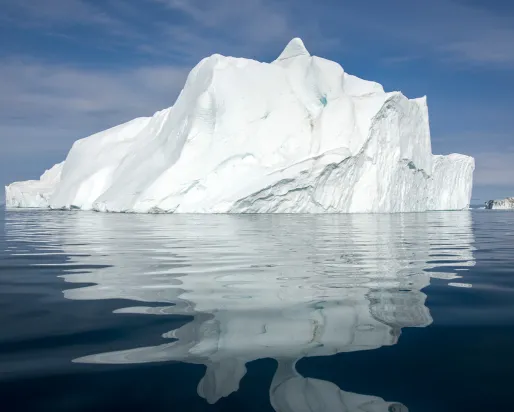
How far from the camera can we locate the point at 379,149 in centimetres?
3145

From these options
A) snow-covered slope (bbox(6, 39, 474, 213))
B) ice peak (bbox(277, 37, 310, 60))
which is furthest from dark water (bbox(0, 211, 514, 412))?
ice peak (bbox(277, 37, 310, 60))

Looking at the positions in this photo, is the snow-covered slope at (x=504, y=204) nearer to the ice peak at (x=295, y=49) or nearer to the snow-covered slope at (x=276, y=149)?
the snow-covered slope at (x=276, y=149)

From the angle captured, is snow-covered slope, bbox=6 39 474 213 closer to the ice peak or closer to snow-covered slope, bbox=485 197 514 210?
the ice peak

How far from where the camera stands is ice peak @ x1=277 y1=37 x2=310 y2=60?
35000 mm

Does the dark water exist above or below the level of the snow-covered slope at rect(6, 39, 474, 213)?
below

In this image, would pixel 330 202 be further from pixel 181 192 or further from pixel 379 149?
pixel 181 192

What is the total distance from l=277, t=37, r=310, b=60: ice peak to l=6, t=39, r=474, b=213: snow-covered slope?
94 millimetres

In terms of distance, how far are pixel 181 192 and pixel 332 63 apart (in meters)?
14.4

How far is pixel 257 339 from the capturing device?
287cm

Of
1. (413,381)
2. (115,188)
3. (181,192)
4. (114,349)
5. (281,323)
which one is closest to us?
(413,381)

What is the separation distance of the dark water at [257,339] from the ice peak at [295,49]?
102 feet

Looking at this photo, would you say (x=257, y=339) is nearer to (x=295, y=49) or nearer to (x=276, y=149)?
(x=276, y=149)

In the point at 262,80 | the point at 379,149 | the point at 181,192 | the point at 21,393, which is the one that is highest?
the point at 262,80

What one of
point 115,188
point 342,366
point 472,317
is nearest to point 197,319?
point 342,366
